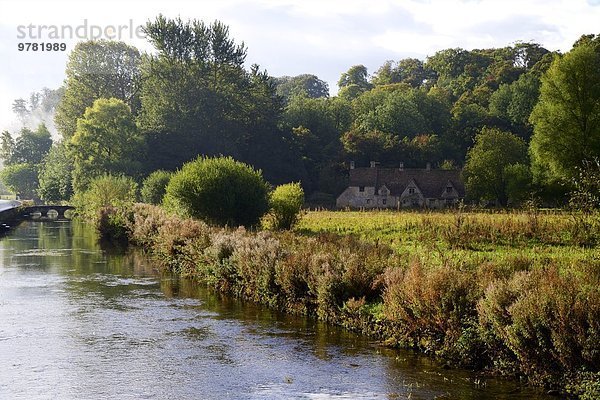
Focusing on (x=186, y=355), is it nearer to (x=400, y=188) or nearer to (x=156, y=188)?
(x=156, y=188)

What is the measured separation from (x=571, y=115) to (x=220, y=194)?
35.7m

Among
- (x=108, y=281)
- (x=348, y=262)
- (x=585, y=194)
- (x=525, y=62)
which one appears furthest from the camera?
(x=525, y=62)

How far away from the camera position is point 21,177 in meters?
152

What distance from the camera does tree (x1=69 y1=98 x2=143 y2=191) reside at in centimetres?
8981

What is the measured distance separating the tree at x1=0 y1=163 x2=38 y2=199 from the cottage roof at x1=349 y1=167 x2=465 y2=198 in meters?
80.7

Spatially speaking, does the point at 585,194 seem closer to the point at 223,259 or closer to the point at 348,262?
the point at 348,262

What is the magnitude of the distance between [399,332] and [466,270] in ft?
8.93

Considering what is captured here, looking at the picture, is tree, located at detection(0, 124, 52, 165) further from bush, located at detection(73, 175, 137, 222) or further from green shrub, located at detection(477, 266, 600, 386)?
green shrub, located at detection(477, 266, 600, 386)

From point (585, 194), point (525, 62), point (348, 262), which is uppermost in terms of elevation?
point (525, 62)

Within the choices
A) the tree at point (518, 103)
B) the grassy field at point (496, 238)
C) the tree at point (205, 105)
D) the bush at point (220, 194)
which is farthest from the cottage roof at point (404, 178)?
the bush at point (220, 194)

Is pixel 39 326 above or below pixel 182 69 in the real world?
below

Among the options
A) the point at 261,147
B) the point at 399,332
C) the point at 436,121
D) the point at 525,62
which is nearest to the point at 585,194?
the point at 399,332

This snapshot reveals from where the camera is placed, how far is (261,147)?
330ft

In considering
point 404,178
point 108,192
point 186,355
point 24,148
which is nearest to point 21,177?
point 24,148
